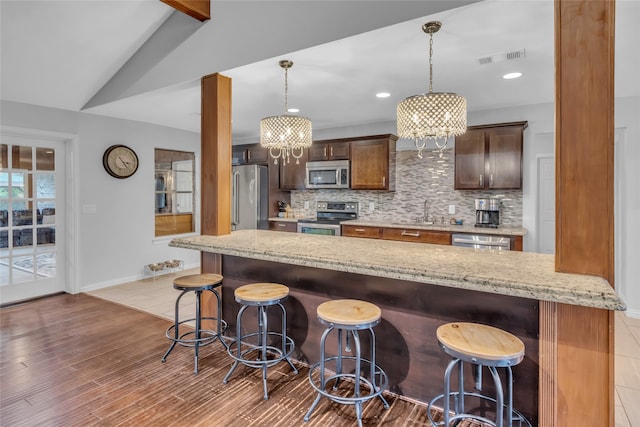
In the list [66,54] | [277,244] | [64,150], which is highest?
[66,54]

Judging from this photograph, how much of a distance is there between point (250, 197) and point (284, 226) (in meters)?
0.76

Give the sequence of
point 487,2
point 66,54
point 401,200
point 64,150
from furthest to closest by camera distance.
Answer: point 401,200
point 64,150
point 66,54
point 487,2

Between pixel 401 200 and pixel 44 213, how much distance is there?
4754 millimetres

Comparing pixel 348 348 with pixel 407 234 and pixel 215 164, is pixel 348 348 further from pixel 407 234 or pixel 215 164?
pixel 407 234

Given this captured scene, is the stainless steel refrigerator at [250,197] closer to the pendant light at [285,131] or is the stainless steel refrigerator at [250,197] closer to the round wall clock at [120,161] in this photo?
the round wall clock at [120,161]

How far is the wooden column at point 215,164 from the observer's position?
10.1 ft

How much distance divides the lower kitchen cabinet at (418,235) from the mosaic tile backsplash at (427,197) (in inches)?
24.2

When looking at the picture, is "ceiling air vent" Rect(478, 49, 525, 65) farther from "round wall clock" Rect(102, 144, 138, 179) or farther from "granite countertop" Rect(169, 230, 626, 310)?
"round wall clock" Rect(102, 144, 138, 179)

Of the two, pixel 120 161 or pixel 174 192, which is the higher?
pixel 120 161

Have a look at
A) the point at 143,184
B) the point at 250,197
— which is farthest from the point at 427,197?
the point at 143,184

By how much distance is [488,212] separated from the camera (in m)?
4.37

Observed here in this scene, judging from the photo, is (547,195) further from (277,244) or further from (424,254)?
(277,244)

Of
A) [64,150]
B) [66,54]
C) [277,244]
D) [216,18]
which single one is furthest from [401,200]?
[64,150]

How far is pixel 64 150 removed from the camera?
4.44 meters
